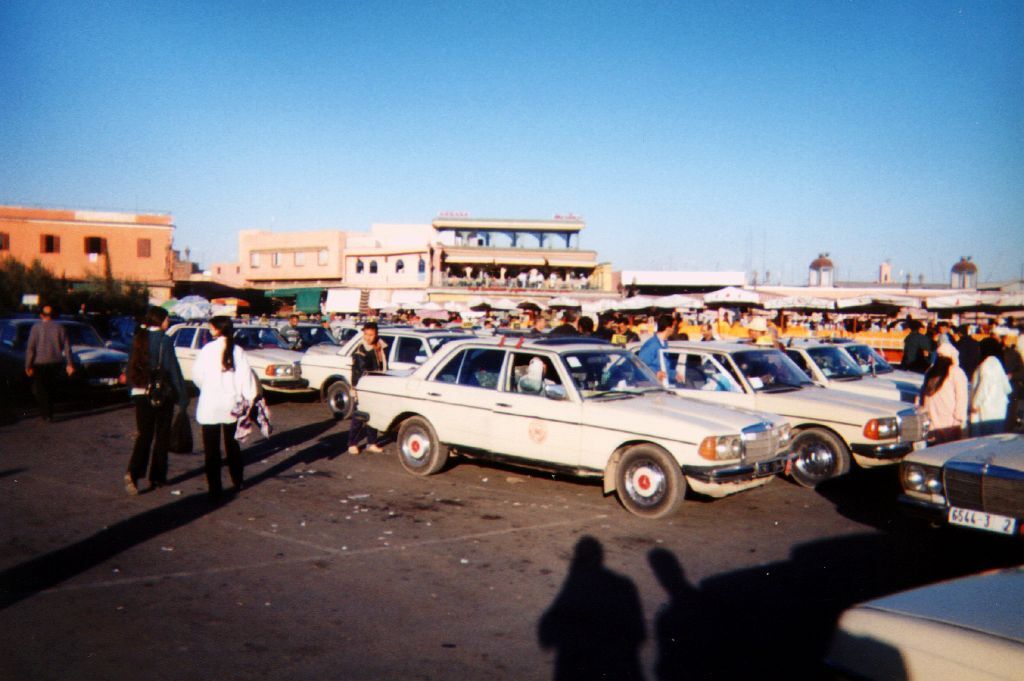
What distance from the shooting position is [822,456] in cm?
842

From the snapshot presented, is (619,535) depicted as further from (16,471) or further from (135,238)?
(135,238)

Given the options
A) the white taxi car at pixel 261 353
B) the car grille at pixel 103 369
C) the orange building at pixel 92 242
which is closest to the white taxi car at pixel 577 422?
the white taxi car at pixel 261 353

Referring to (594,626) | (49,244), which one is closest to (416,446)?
(594,626)

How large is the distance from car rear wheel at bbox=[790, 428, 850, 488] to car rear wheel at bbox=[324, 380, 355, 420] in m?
7.83

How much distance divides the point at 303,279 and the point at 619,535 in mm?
60319

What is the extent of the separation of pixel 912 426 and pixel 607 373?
3.71 meters

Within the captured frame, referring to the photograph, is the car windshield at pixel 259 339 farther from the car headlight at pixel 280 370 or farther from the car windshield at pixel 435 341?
the car windshield at pixel 435 341

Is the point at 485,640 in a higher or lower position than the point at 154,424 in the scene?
lower

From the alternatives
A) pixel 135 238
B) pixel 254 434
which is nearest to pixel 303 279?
pixel 135 238

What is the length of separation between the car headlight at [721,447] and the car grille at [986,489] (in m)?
1.69

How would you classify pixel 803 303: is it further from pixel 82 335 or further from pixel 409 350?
pixel 82 335

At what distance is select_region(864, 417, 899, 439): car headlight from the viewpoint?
804 cm

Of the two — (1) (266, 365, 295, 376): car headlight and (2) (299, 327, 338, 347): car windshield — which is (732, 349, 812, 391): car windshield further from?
(2) (299, 327, 338, 347): car windshield

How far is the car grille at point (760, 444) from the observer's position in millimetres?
6777
